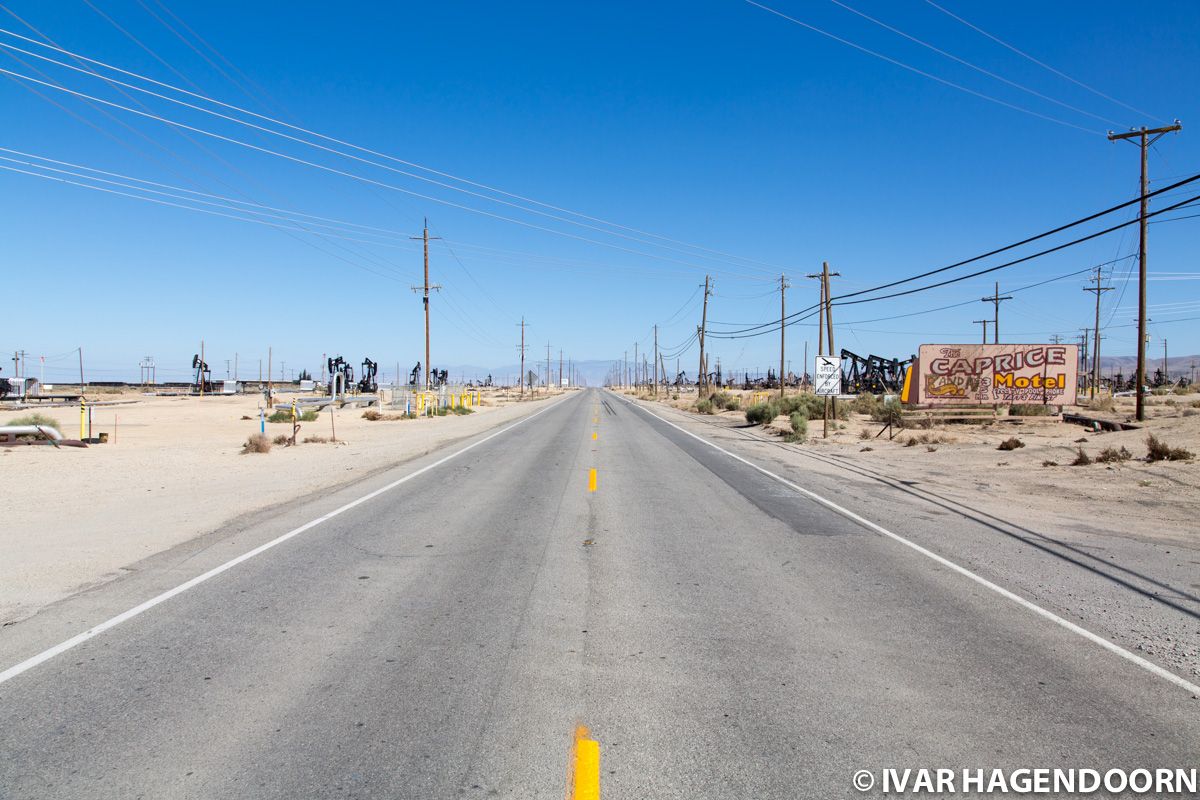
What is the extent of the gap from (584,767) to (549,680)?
1.13 m

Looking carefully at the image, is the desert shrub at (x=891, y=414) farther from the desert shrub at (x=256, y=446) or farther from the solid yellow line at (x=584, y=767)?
the solid yellow line at (x=584, y=767)

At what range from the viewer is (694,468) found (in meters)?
→ 18.5

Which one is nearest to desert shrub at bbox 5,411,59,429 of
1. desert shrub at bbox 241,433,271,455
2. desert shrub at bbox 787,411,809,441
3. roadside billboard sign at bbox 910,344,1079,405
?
desert shrub at bbox 241,433,271,455

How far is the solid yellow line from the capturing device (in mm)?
3596

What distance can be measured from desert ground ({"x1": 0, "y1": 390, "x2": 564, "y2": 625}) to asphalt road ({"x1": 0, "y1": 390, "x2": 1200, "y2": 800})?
76 cm

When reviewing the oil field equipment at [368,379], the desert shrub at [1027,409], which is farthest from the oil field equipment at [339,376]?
the desert shrub at [1027,409]

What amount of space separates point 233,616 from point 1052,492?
48.2 feet

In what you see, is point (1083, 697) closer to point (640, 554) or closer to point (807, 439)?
point (640, 554)

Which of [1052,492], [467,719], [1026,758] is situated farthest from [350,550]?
[1052,492]

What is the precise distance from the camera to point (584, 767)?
383 centimetres

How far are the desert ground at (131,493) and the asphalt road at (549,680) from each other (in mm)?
764

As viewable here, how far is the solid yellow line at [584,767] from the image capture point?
360cm

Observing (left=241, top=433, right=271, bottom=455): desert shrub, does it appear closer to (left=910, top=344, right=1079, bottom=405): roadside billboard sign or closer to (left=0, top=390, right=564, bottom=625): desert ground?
(left=0, top=390, right=564, bottom=625): desert ground

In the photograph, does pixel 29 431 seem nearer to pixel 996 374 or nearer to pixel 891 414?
pixel 891 414
